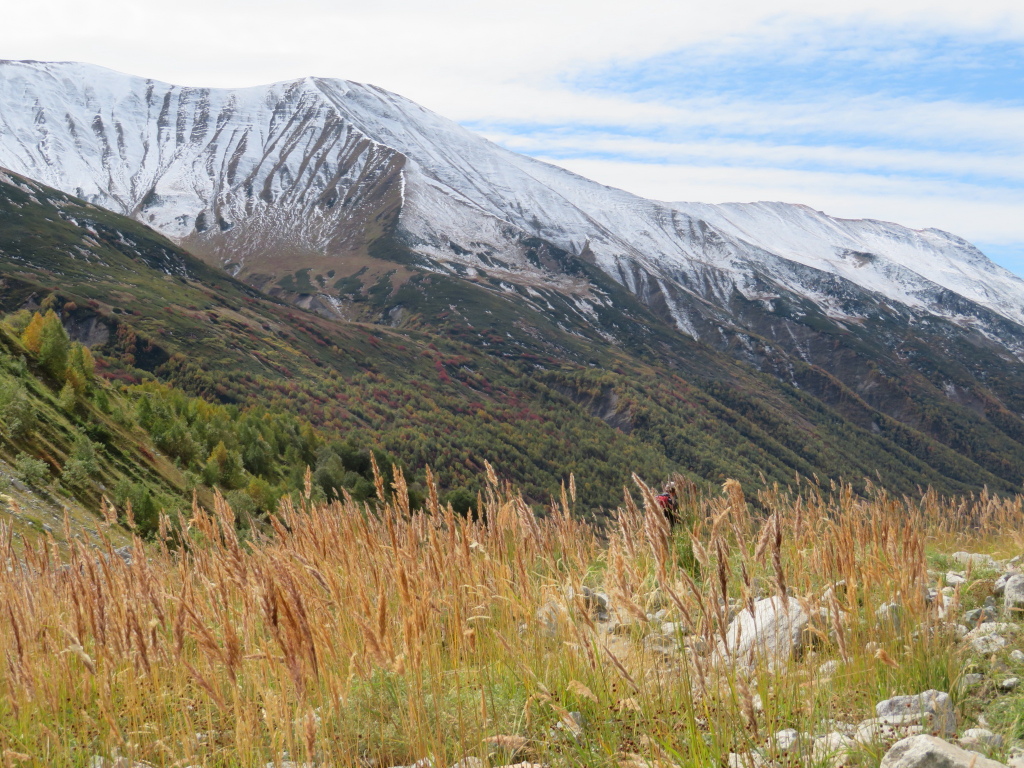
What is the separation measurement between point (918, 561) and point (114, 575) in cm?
359

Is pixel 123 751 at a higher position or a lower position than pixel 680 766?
lower

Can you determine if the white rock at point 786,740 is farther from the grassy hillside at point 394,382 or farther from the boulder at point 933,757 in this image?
the grassy hillside at point 394,382

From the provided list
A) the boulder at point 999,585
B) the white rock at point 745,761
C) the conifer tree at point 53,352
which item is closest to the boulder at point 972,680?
the white rock at point 745,761

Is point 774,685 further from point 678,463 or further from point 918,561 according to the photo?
point 678,463

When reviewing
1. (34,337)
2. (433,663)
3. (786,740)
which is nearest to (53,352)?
(34,337)

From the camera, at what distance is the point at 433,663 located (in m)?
2.96

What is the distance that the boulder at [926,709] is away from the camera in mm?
2740

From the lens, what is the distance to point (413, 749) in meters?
2.72

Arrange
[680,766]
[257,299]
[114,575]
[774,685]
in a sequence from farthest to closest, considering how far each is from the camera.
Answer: [257,299], [114,575], [774,685], [680,766]

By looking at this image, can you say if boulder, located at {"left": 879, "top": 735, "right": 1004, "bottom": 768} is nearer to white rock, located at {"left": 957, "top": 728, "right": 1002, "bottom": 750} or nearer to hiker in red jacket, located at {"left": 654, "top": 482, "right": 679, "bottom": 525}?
white rock, located at {"left": 957, "top": 728, "right": 1002, "bottom": 750}

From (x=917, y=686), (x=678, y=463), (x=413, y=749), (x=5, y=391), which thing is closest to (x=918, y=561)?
(x=917, y=686)

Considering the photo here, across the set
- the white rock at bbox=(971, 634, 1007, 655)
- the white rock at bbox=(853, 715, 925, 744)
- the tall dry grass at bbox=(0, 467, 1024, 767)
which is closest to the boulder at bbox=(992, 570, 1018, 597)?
the white rock at bbox=(971, 634, 1007, 655)

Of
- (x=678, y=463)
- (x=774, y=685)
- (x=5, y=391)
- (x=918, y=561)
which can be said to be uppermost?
(x=918, y=561)

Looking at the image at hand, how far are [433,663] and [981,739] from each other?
2112 millimetres
